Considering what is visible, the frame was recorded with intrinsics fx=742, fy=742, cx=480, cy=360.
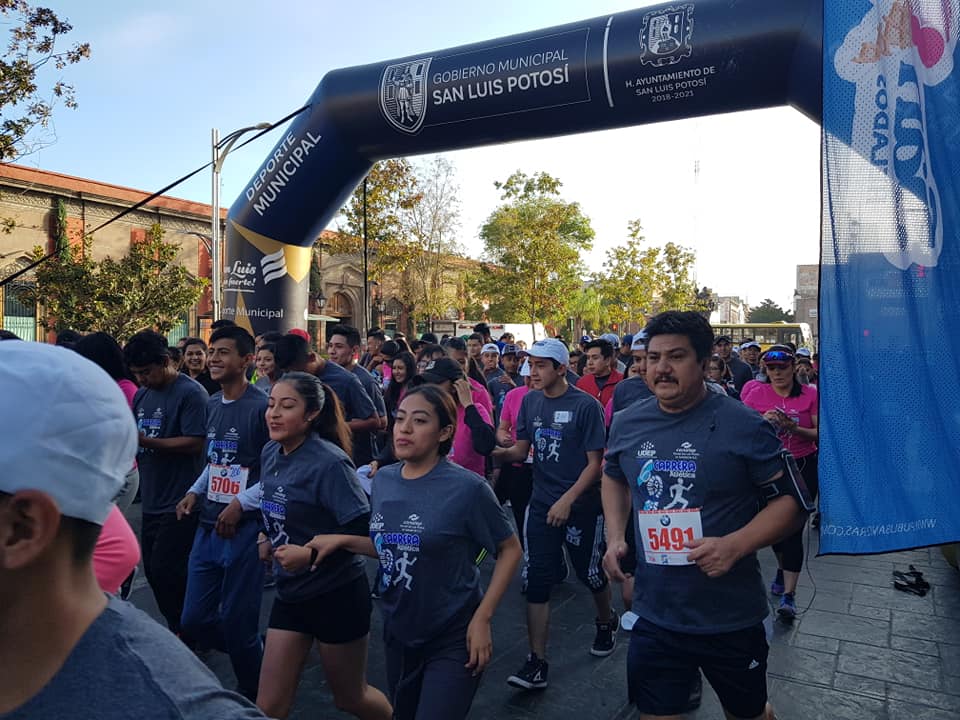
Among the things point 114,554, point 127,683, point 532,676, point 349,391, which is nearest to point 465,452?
point 349,391

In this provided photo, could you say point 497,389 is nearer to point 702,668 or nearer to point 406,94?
point 406,94

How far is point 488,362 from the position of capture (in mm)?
10180

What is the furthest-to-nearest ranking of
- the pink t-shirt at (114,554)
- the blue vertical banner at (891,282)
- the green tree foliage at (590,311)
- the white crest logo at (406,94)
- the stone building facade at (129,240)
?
the green tree foliage at (590,311)
the stone building facade at (129,240)
the white crest logo at (406,94)
the blue vertical banner at (891,282)
the pink t-shirt at (114,554)

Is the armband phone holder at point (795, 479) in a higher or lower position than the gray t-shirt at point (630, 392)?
lower

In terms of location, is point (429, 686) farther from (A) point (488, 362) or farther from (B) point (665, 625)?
(A) point (488, 362)

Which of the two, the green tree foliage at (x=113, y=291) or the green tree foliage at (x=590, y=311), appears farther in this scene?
the green tree foliage at (x=590, y=311)

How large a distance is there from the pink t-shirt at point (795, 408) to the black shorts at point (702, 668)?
11.2ft

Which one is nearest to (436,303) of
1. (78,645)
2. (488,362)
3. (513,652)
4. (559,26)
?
(488,362)

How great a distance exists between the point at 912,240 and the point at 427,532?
6.56 feet

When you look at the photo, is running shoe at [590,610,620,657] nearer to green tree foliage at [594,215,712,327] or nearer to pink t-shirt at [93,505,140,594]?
pink t-shirt at [93,505,140,594]

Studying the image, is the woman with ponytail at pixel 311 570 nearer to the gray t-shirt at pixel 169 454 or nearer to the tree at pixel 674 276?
the gray t-shirt at pixel 169 454

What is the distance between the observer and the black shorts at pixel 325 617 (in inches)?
120

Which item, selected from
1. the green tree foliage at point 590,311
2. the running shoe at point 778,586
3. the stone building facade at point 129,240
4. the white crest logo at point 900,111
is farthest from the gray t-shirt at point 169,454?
the green tree foliage at point 590,311

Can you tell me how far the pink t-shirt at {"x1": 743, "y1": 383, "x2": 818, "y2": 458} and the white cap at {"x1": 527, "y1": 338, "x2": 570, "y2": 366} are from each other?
184 centimetres
